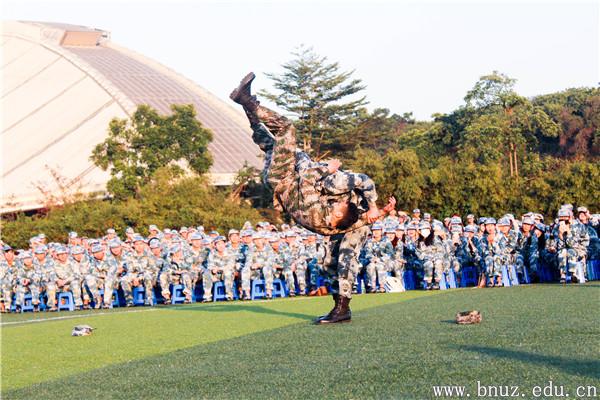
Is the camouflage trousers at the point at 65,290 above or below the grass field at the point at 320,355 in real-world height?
above

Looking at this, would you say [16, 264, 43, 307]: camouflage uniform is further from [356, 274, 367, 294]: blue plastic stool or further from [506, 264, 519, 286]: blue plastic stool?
[506, 264, 519, 286]: blue plastic stool

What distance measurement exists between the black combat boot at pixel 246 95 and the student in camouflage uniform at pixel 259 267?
8767 mm

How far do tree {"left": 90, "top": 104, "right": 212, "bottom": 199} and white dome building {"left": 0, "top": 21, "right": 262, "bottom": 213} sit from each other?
8699 mm

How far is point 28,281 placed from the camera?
19.4 meters

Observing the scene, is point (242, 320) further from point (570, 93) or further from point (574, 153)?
point (570, 93)

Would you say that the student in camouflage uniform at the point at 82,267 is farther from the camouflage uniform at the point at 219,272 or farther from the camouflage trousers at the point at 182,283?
the camouflage uniform at the point at 219,272

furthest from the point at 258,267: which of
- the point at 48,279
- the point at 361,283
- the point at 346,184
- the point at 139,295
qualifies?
the point at 346,184

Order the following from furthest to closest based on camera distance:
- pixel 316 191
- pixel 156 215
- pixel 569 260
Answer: pixel 156 215 < pixel 569 260 < pixel 316 191

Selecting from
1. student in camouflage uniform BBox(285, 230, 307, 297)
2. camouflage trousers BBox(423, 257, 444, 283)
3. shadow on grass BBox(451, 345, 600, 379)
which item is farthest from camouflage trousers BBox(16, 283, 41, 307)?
shadow on grass BBox(451, 345, 600, 379)

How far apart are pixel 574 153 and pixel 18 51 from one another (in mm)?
54731

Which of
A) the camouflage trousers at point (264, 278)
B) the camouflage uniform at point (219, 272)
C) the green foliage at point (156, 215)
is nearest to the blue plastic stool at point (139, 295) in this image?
the camouflage uniform at point (219, 272)

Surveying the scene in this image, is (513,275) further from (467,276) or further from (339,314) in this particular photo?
(339,314)

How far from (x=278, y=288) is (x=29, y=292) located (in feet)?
19.2

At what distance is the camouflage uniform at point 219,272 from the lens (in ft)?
60.0
